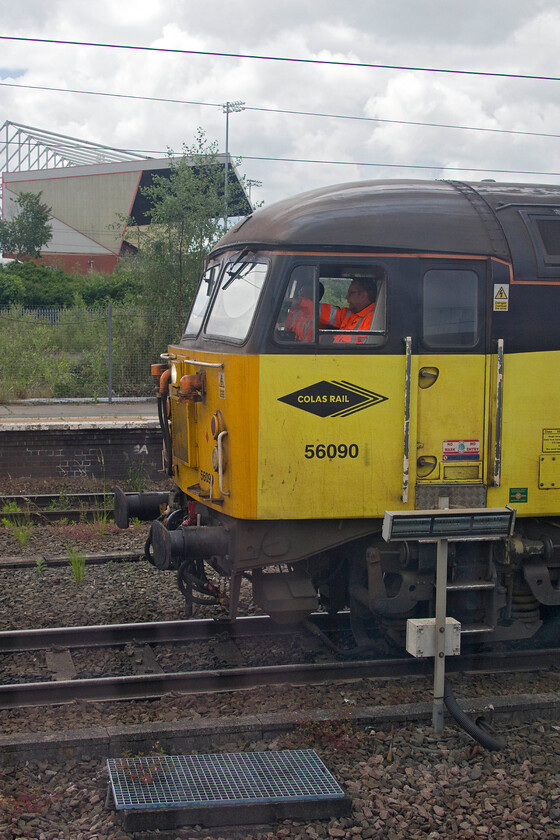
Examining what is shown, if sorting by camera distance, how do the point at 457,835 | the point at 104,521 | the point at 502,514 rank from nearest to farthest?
the point at 457,835, the point at 502,514, the point at 104,521

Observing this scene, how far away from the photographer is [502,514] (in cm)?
532

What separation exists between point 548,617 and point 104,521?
552 cm

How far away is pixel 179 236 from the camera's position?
21.7 m

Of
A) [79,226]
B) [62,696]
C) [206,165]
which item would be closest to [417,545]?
[62,696]

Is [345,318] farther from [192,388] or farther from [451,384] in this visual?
[192,388]

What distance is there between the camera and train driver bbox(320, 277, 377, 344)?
5852 mm

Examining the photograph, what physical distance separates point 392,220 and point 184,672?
3534mm

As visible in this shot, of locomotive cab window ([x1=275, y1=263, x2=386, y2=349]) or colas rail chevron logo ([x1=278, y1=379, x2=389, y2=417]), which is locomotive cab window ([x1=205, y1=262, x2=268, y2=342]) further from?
colas rail chevron logo ([x1=278, y1=379, x2=389, y2=417])

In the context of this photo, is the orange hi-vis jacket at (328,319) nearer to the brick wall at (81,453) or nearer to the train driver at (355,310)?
the train driver at (355,310)

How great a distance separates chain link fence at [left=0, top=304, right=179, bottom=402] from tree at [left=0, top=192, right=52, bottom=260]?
31.4 metres

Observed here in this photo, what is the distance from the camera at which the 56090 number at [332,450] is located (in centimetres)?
566

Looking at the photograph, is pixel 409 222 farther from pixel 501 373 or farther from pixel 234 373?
pixel 234 373

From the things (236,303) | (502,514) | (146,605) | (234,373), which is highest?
(236,303)

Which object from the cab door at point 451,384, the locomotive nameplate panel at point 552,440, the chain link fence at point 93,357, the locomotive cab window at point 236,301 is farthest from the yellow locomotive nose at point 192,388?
the chain link fence at point 93,357
